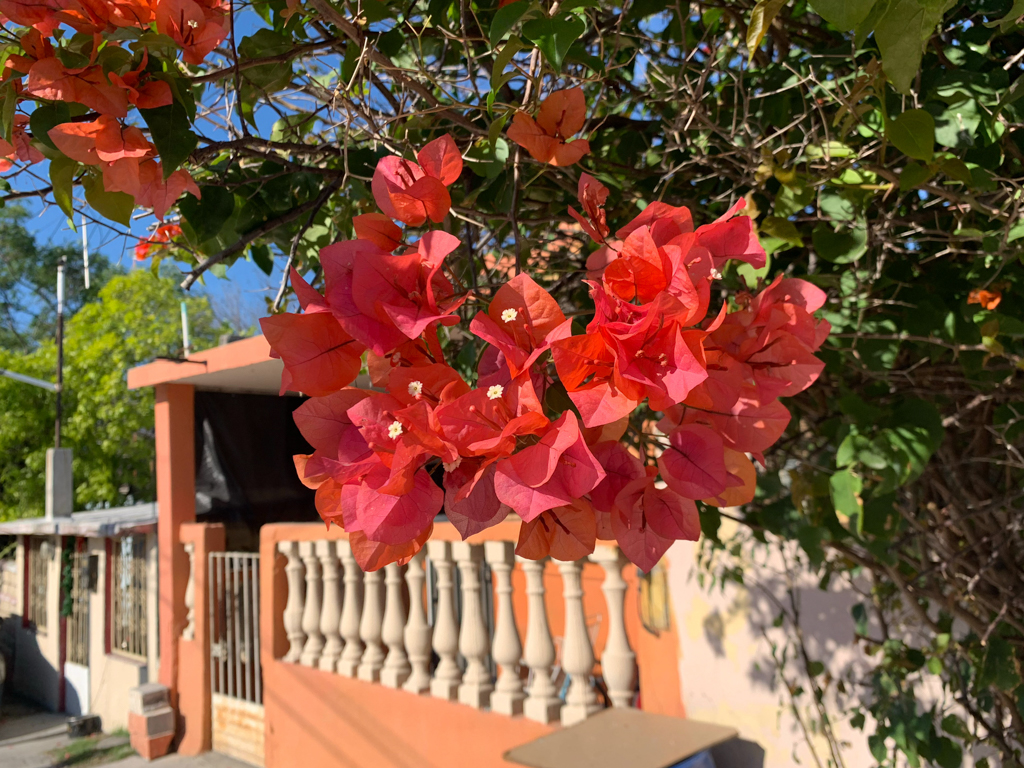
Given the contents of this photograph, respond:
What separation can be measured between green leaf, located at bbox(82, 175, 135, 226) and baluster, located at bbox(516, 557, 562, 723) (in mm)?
2012

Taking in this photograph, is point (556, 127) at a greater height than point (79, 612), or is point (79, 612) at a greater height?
point (556, 127)

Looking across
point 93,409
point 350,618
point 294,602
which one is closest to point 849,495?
point 350,618

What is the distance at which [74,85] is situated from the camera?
21.4 inches

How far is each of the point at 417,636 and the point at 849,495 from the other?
7.62ft

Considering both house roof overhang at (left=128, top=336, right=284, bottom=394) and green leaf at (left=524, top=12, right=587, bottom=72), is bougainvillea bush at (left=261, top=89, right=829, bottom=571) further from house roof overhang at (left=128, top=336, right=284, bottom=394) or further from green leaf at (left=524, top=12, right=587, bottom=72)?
house roof overhang at (left=128, top=336, right=284, bottom=394)

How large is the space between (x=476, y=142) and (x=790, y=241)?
0.38 metres

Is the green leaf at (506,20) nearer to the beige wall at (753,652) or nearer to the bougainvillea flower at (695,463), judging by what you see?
the bougainvillea flower at (695,463)

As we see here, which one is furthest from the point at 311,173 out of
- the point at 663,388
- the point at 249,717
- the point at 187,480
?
the point at 187,480

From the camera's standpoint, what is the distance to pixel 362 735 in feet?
10.4

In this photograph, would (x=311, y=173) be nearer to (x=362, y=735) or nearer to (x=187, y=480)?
(x=362, y=735)

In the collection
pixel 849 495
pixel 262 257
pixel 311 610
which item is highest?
pixel 262 257

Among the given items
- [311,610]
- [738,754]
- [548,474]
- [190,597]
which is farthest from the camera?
[190,597]

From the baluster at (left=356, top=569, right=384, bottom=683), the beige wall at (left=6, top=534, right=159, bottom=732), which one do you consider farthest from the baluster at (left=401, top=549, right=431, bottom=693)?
the beige wall at (left=6, top=534, right=159, bottom=732)

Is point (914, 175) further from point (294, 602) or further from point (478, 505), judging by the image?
point (294, 602)
